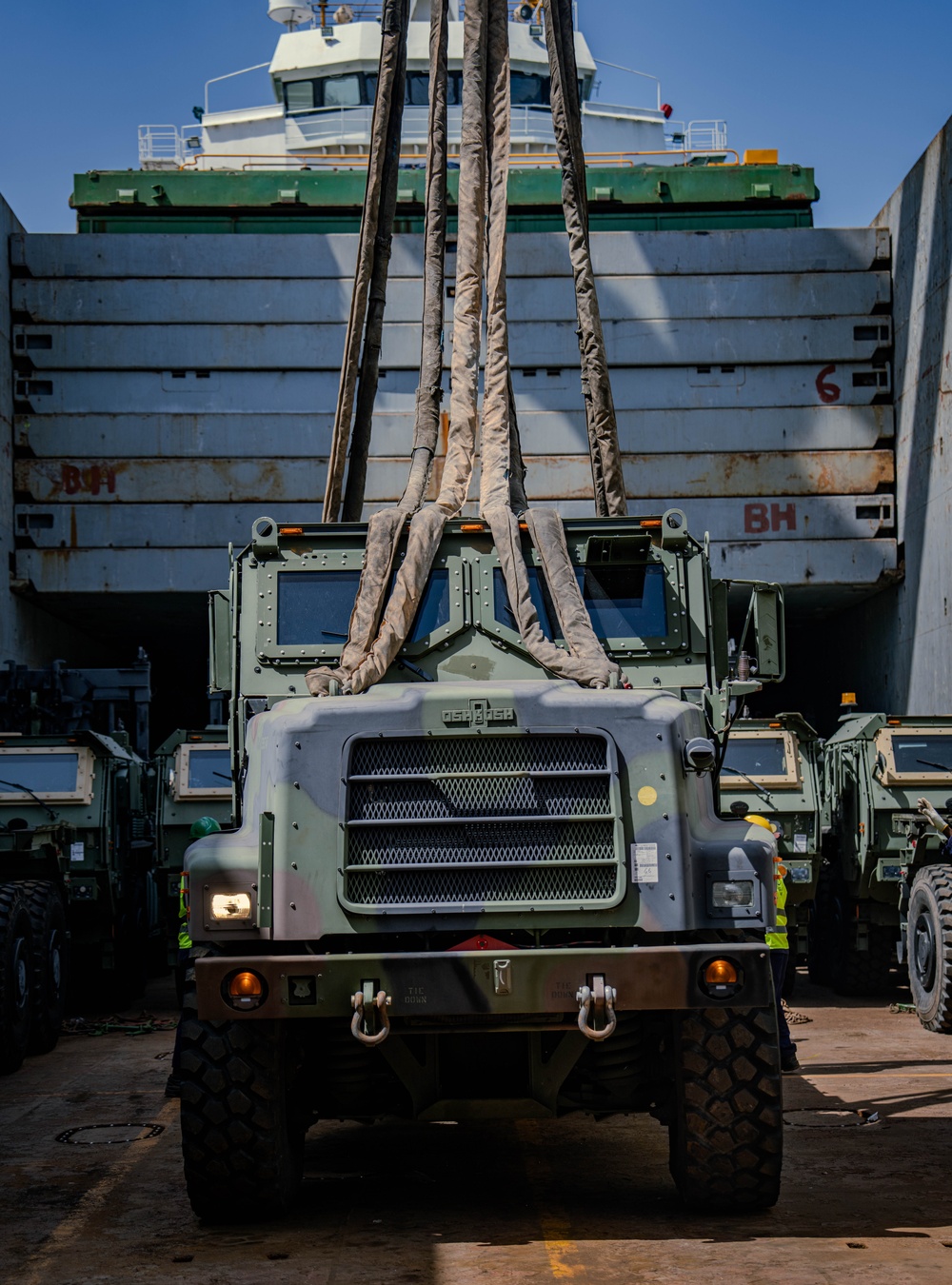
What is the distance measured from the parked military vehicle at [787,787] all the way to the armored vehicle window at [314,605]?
6863 millimetres

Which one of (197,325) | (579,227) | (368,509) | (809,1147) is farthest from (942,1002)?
(197,325)

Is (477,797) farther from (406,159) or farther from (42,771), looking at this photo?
(406,159)

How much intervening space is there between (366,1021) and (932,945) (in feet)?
24.0

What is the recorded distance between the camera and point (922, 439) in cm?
1909

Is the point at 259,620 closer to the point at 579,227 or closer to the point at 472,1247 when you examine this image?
the point at 472,1247

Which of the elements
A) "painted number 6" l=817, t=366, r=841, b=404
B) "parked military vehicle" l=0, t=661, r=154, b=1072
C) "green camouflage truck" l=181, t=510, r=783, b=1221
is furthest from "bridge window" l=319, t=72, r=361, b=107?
"green camouflage truck" l=181, t=510, r=783, b=1221

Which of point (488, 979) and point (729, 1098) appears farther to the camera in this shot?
point (729, 1098)

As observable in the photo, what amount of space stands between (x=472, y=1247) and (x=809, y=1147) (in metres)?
2.40

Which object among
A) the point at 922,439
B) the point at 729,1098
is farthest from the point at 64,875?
the point at 922,439

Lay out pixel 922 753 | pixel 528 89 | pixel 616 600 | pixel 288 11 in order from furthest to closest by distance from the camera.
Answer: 1. pixel 288 11
2. pixel 528 89
3. pixel 922 753
4. pixel 616 600

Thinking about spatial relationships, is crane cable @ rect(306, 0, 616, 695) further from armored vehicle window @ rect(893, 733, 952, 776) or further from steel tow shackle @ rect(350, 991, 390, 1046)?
armored vehicle window @ rect(893, 733, 952, 776)

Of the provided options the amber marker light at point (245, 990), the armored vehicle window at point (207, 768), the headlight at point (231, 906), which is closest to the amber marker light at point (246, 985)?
the amber marker light at point (245, 990)

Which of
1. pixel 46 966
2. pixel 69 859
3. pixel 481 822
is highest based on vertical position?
pixel 481 822

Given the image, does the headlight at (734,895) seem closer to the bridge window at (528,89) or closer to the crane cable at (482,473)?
the crane cable at (482,473)
